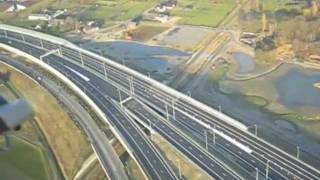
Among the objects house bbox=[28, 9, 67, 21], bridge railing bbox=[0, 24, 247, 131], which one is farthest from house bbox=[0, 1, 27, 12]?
bridge railing bbox=[0, 24, 247, 131]

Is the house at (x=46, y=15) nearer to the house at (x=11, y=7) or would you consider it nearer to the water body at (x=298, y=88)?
the house at (x=11, y=7)

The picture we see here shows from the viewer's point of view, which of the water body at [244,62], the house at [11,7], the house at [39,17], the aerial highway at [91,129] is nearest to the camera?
the aerial highway at [91,129]

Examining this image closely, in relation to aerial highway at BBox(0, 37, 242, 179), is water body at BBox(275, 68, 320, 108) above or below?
below

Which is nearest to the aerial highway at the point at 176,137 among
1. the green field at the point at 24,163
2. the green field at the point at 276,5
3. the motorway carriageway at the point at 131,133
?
the motorway carriageway at the point at 131,133

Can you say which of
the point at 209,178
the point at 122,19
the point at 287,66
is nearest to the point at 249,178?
the point at 209,178

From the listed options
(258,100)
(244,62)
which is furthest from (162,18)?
(258,100)

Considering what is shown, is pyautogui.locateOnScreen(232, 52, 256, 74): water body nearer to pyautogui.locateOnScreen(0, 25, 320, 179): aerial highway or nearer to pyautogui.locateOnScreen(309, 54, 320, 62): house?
pyautogui.locateOnScreen(309, 54, 320, 62): house
